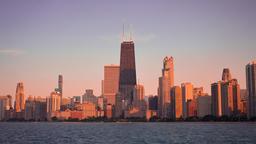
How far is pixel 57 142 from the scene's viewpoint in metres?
93.8

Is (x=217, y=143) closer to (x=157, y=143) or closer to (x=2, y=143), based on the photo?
(x=157, y=143)

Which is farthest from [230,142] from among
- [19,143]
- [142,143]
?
[19,143]

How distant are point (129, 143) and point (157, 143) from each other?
5.95 metres

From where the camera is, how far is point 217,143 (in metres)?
90.7

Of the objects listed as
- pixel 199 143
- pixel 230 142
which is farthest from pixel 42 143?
pixel 230 142

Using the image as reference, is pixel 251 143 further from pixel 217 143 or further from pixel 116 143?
pixel 116 143

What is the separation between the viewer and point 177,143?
91.6 meters

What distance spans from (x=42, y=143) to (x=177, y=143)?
93.3ft

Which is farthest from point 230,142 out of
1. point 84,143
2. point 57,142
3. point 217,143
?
point 57,142

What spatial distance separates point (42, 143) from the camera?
301 feet

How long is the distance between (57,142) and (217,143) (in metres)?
34.0

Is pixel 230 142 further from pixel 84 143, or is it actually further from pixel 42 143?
pixel 42 143

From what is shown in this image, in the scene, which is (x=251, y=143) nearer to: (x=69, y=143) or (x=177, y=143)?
(x=177, y=143)

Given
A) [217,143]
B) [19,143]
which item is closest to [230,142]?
[217,143]
